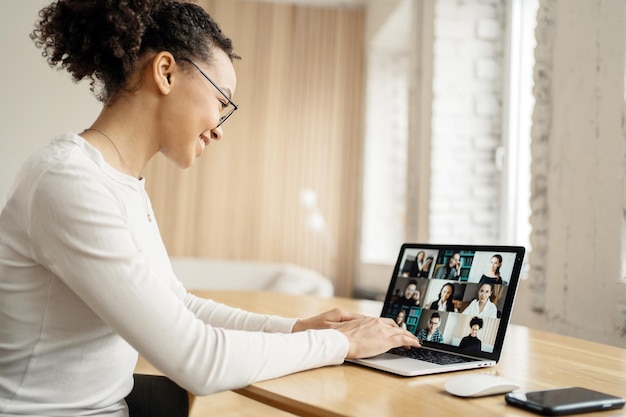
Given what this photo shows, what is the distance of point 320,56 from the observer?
5.02m

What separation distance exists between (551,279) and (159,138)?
63.6 inches

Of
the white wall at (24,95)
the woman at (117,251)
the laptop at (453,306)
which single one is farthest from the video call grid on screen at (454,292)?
the white wall at (24,95)

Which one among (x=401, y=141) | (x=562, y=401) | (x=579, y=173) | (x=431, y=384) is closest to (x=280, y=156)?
(x=401, y=141)

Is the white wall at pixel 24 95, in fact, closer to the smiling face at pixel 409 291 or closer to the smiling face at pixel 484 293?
the smiling face at pixel 409 291

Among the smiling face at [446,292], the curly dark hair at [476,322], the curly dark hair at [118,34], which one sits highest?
the curly dark hair at [118,34]

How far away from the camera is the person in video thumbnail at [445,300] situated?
1222 mm

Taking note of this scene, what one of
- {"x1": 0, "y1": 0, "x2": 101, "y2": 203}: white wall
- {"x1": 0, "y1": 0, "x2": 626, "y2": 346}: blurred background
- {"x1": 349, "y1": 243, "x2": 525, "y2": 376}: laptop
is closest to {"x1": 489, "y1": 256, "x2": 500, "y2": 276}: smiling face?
{"x1": 349, "y1": 243, "x2": 525, "y2": 376}: laptop

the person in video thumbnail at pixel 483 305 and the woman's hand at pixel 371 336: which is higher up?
the person in video thumbnail at pixel 483 305

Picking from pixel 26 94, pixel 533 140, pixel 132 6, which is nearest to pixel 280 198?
pixel 26 94

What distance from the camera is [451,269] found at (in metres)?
1.27

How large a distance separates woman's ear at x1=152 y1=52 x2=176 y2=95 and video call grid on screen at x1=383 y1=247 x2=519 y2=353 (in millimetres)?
659

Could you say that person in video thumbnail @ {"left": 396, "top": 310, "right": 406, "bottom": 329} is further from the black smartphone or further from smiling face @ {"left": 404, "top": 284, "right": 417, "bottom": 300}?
the black smartphone

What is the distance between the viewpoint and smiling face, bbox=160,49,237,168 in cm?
113

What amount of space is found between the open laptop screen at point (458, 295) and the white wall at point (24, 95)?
2.53 m
